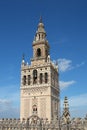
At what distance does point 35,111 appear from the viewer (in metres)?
59.3

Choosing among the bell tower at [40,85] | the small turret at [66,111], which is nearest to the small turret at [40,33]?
the bell tower at [40,85]

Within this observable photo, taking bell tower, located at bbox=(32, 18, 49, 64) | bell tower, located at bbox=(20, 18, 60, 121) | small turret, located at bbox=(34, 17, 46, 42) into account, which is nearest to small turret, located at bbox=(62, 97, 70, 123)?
bell tower, located at bbox=(20, 18, 60, 121)

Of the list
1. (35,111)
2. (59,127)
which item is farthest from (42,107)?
(59,127)

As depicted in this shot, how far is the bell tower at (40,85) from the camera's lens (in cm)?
5884

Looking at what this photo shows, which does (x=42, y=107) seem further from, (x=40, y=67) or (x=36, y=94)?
(x=40, y=67)

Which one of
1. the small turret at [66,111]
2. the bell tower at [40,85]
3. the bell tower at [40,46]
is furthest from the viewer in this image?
the bell tower at [40,46]

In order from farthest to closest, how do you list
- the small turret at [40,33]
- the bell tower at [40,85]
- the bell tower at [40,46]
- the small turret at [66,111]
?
the small turret at [40,33], the bell tower at [40,46], the bell tower at [40,85], the small turret at [66,111]

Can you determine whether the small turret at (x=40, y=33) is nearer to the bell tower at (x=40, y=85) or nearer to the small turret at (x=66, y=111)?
the bell tower at (x=40, y=85)

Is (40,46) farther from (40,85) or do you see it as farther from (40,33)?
(40,85)

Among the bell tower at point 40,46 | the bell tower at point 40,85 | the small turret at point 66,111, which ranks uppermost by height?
the bell tower at point 40,46

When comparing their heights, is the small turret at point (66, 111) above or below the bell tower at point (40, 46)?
below

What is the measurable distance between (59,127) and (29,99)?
66.4 ft

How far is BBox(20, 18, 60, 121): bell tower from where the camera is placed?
58.8 m

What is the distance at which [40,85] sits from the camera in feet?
198
